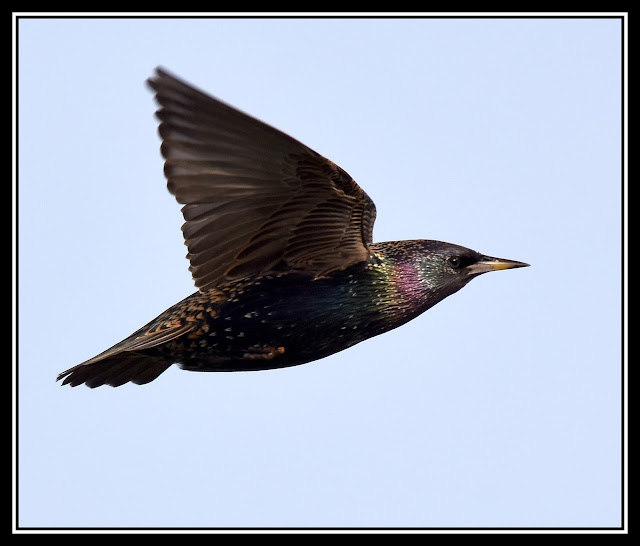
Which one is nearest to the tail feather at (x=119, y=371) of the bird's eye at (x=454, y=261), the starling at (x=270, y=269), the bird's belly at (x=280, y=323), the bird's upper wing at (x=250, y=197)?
the starling at (x=270, y=269)

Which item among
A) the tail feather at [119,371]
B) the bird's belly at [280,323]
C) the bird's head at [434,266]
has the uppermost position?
the bird's head at [434,266]

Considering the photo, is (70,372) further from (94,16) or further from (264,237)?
(94,16)

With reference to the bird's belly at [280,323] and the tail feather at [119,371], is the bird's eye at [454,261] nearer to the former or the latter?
the bird's belly at [280,323]

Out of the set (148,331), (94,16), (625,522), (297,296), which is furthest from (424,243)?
(94,16)

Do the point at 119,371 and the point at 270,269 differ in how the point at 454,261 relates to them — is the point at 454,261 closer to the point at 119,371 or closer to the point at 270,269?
the point at 270,269

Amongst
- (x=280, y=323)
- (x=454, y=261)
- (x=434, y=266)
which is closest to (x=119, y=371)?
(x=280, y=323)

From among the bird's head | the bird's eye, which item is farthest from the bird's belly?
Answer: the bird's eye

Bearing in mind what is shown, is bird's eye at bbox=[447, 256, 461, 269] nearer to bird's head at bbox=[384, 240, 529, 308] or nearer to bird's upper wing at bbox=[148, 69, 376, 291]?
bird's head at bbox=[384, 240, 529, 308]
